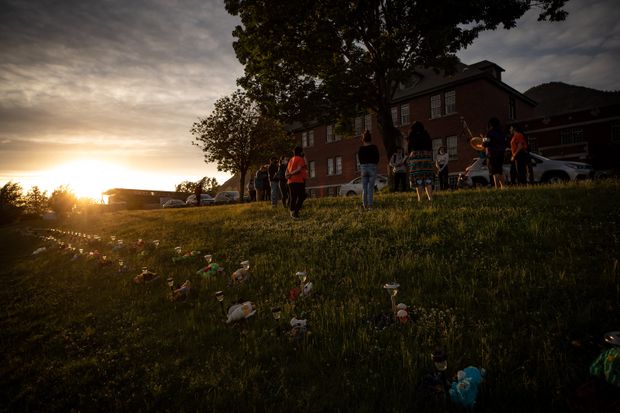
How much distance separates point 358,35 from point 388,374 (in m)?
16.7

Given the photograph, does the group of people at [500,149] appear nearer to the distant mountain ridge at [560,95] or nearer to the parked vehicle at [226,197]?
the parked vehicle at [226,197]

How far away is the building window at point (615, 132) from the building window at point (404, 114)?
635 inches

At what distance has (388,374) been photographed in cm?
246

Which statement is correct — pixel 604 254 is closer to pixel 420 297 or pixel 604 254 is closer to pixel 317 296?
pixel 420 297

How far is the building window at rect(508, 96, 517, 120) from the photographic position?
3206cm

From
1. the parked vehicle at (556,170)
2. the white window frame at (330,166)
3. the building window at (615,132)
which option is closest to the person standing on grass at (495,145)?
the parked vehicle at (556,170)

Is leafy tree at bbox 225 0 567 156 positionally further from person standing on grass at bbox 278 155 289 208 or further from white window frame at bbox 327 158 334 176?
white window frame at bbox 327 158 334 176

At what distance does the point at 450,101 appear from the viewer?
29.8 metres

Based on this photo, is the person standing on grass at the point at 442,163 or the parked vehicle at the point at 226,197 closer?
the person standing on grass at the point at 442,163

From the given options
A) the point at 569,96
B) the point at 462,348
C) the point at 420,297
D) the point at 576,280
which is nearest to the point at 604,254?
the point at 576,280

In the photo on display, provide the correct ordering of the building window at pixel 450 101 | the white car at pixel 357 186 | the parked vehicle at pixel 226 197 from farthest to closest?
1. the parked vehicle at pixel 226 197
2. the building window at pixel 450 101
3. the white car at pixel 357 186

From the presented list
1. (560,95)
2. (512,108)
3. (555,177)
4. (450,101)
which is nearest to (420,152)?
(555,177)

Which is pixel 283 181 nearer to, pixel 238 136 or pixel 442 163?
pixel 442 163

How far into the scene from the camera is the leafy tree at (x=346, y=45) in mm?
13383
